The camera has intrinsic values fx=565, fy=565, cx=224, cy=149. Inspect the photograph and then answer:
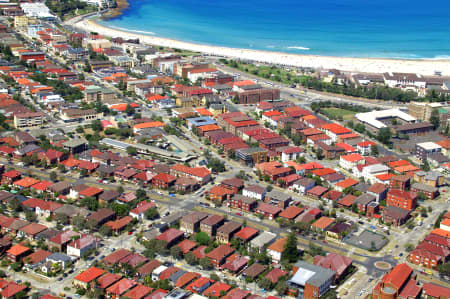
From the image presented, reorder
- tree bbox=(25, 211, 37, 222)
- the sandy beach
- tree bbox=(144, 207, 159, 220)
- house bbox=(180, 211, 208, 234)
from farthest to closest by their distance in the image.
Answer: the sandy beach, tree bbox=(144, 207, 159, 220), tree bbox=(25, 211, 37, 222), house bbox=(180, 211, 208, 234)

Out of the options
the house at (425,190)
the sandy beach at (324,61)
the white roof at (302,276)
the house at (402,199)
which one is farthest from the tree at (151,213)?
the sandy beach at (324,61)

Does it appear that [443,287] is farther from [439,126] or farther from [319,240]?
[439,126]

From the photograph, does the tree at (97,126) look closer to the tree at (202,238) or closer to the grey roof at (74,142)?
the grey roof at (74,142)

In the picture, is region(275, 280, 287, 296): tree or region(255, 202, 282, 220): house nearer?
region(275, 280, 287, 296): tree

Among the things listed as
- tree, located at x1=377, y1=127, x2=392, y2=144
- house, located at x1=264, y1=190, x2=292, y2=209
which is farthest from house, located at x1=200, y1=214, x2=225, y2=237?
tree, located at x1=377, y1=127, x2=392, y2=144

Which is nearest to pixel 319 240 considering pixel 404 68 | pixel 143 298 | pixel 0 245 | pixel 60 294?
pixel 143 298

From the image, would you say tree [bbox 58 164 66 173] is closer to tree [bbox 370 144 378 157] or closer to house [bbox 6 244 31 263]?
house [bbox 6 244 31 263]
